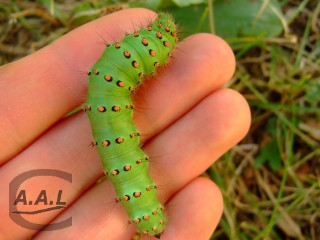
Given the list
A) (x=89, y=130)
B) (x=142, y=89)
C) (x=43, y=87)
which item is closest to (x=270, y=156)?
(x=142, y=89)

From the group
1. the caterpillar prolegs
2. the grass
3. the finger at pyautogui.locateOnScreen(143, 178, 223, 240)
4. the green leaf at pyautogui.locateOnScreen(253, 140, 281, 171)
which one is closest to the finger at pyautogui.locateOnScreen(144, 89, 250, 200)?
the finger at pyautogui.locateOnScreen(143, 178, 223, 240)

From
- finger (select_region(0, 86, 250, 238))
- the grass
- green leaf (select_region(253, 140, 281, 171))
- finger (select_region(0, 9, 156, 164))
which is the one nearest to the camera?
finger (select_region(0, 9, 156, 164))

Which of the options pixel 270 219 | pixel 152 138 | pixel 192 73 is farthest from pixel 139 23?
pixel 270 219

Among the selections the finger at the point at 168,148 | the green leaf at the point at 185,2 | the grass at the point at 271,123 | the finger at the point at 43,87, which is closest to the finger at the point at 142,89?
the finger at the point at 43,87

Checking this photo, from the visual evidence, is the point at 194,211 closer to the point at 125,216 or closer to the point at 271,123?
the point at 125,216

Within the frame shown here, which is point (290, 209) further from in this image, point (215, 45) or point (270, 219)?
point (215, 45)

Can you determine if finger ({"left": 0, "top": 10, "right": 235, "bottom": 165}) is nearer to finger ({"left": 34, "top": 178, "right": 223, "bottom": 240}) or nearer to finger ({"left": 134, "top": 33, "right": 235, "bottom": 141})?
finger ({"left": 134, "top": 33, "right": 235, "bottom": 141})
